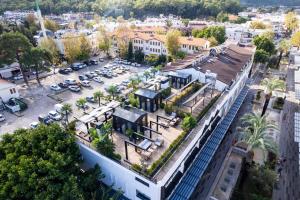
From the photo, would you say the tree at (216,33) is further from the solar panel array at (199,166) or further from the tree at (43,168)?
the tree at (43,168)

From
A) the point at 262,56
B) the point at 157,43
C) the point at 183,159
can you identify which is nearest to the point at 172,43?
the point at 157,43

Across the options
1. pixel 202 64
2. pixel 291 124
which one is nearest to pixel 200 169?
pixel 202 64

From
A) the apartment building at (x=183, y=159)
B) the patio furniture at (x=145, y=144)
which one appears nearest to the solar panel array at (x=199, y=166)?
the apartment building at (x=183, y=159)

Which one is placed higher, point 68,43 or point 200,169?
point 68,43

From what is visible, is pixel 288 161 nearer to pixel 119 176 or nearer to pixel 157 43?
pixel 119 176

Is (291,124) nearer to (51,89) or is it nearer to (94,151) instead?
(94,151)
